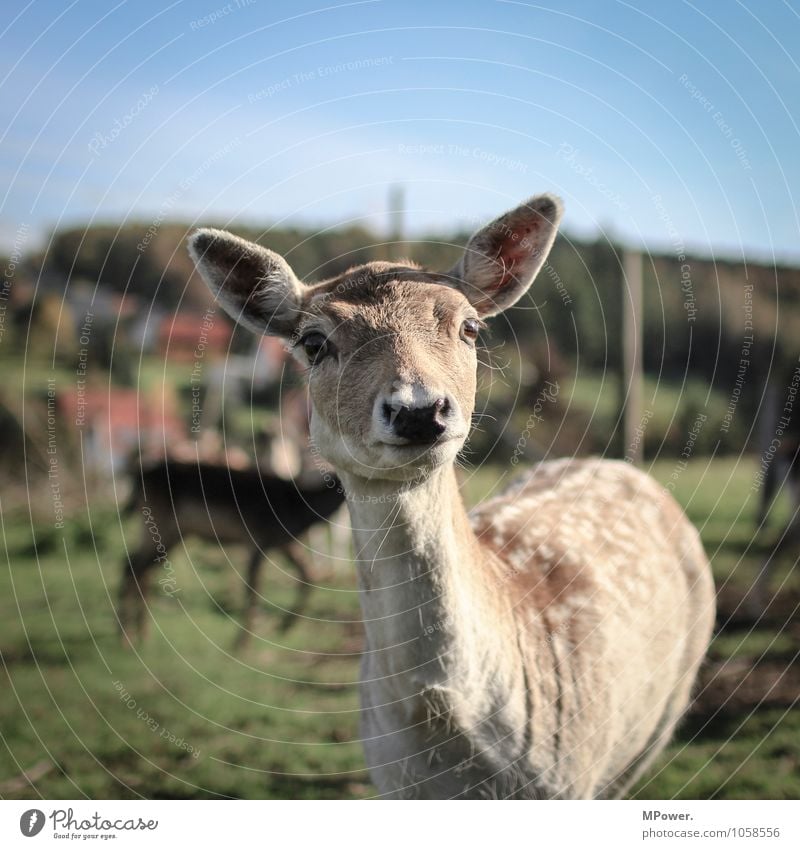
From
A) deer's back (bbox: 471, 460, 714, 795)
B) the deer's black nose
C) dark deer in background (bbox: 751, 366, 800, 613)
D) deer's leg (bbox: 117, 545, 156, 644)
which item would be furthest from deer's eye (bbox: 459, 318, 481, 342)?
dark deer in background (bbox: 751, 366, 800, 613)

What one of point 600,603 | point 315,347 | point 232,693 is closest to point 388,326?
point 315,347

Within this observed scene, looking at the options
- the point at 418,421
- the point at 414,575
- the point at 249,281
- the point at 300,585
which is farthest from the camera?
the point at 300,585

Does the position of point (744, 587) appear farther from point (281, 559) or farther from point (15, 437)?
point (15, 437)

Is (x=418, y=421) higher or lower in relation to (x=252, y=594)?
higher

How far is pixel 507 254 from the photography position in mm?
4086

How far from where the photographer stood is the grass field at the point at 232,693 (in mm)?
5973

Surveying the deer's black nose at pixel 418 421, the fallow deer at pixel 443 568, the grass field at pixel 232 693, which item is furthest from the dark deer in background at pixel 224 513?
the deer's black nose at pixel 418 421

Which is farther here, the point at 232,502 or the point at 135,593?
the point at 232,502

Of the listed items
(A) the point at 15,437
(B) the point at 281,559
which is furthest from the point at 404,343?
(A) the point at 15,437

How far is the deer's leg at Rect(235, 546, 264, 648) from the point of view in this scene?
8805 millimetres

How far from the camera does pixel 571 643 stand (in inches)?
167

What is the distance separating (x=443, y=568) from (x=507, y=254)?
4.88ft

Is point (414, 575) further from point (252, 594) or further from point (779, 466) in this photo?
point (779, 466)

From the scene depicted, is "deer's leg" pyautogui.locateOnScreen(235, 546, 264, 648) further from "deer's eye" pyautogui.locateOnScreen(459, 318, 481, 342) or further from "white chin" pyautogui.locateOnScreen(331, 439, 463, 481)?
"white chin" pyautogui.locateOnScreen(331, 439, 463, 481)
